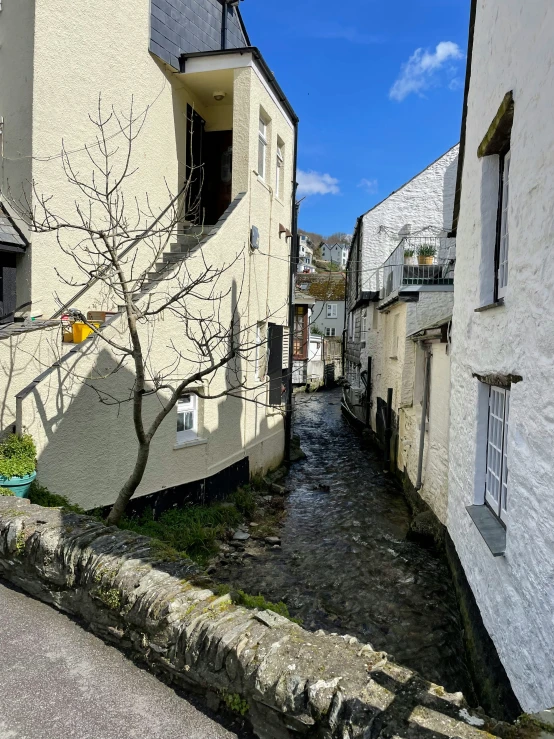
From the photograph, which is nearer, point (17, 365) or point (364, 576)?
point (17, 365)

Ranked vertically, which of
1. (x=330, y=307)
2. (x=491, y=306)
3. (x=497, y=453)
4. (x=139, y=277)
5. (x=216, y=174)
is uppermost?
(x=216, y=174)

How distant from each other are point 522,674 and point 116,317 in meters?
6.62

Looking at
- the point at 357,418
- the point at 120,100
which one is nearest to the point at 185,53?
the point at 120,100

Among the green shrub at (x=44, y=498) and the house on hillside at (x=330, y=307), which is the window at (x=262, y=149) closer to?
the green shrub at (x=44, y=498)

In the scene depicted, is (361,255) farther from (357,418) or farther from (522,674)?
(522,674)

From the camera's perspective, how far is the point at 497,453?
5723 mm

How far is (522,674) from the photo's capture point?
4.12 m

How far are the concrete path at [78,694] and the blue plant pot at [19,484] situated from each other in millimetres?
2213

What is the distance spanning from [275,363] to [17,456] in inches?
331

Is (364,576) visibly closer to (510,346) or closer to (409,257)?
(510,346)

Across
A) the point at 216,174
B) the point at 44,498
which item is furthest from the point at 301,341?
the point at 44,498

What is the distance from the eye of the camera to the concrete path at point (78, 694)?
3129mm

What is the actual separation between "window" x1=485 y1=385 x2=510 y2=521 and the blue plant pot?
5.71 m

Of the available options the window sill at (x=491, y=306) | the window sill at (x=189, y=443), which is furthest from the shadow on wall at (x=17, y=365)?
the window sill at (x=491, y=306)
